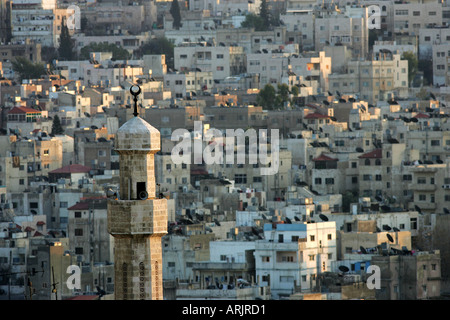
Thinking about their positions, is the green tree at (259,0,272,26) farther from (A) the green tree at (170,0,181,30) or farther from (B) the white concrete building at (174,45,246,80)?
(B) the white concrete building at (174,45,246,80)

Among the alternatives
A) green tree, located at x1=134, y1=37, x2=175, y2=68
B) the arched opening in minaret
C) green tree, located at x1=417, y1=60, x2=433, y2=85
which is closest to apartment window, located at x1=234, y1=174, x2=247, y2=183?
green tree, located at x1=417, y1=60, x2=433, y2=85

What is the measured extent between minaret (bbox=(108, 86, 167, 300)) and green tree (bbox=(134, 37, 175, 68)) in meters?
83.6

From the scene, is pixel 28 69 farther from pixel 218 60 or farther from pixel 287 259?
pixel 287 259

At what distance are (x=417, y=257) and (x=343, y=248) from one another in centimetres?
357

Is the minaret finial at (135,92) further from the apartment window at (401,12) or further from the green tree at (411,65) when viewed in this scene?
the apartment window at (401,12)

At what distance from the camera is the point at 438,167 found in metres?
63.1

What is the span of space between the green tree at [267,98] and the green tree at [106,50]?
722 inches

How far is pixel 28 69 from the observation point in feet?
324

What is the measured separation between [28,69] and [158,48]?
1058cm

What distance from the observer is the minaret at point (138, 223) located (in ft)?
72.5

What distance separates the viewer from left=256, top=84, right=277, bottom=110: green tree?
86062 mm

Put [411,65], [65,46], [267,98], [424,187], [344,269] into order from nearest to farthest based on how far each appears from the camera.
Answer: [344,269]
[424,187]
[267,98]
[411,65]
[65,46]

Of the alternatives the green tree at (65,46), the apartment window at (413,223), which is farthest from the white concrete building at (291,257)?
the green tree at (65,46)

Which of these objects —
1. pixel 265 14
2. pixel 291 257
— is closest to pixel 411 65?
pixel 265 14
